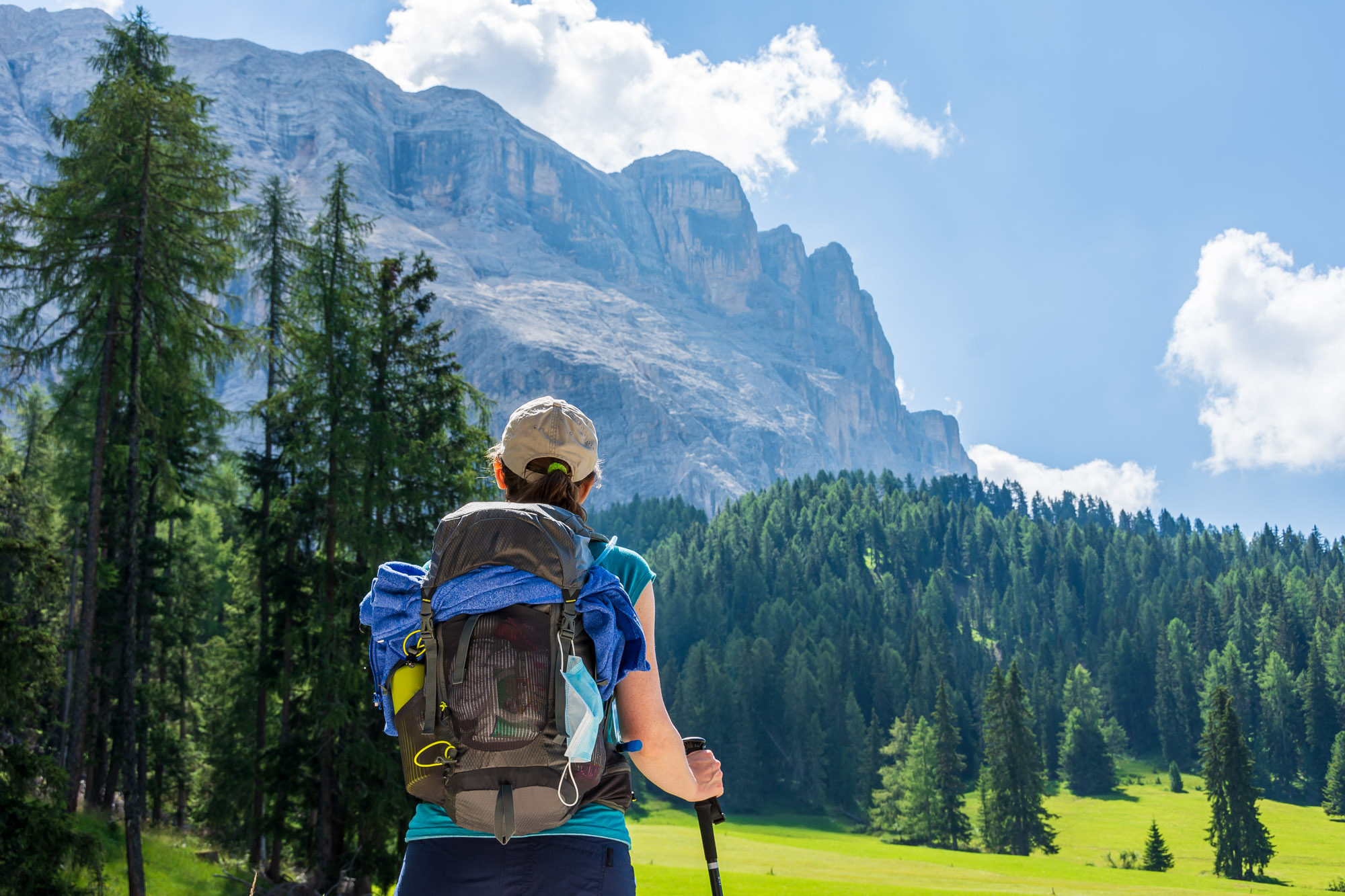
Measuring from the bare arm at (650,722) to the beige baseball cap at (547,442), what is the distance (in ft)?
1.34

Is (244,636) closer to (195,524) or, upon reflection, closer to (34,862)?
(34,862)

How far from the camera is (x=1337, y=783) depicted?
286 feet

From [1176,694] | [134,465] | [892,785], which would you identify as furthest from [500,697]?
[1176,694]

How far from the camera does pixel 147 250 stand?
614 inches

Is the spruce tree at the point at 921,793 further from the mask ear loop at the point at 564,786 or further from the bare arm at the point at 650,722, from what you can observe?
the mask ear loop at the point at 564,786

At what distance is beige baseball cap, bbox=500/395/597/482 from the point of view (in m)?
2.62

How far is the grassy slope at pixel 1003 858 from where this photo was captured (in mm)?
30922

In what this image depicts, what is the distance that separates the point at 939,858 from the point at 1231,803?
2669 cm

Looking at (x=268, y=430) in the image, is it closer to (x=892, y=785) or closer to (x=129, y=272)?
(x=129, y=272)

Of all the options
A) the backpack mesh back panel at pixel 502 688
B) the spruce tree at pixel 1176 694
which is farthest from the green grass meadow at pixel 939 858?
the backpack mesh back panel at pixel 502 688

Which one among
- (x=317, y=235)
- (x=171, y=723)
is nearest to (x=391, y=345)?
(x=317, y=235)

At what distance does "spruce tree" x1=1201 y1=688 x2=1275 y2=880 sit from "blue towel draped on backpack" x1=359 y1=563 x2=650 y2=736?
76.3 metres

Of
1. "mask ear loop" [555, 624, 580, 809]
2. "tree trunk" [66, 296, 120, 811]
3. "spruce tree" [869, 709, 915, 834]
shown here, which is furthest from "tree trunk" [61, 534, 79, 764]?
"spruce tree" [869, 709, 915, 834]

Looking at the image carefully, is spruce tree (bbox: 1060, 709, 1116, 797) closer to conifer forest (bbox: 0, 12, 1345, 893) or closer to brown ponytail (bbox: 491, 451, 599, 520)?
conifer forest (bbox: 0, 12, 1345, 893)
